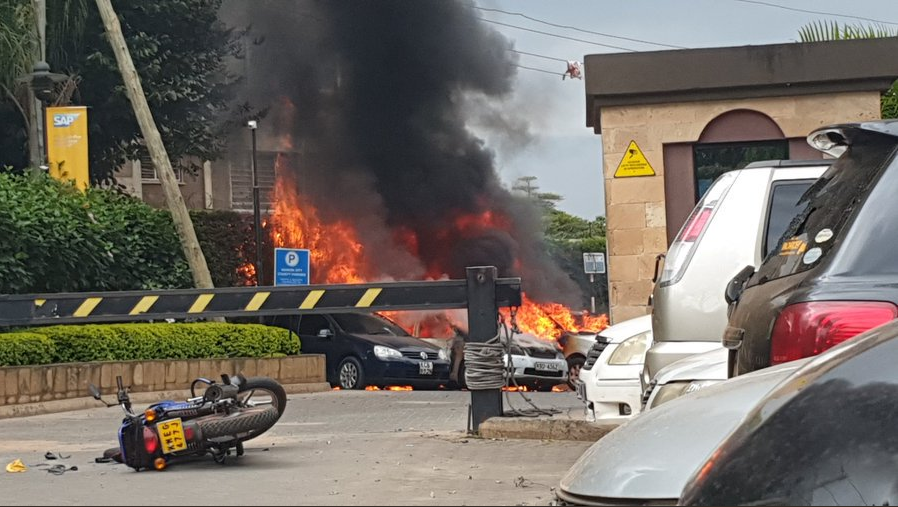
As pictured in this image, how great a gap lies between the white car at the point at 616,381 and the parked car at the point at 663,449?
19.1 feet

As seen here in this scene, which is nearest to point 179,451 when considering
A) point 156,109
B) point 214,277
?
point 214,277

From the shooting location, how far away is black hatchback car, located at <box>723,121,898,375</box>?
3971 millimetres

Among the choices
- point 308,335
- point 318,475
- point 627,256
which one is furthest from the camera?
point 308,335

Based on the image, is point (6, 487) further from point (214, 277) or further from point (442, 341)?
point (214, 277)

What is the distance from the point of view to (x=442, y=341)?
23234mm

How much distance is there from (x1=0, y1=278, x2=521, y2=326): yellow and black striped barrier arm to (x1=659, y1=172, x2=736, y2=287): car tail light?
309 cm

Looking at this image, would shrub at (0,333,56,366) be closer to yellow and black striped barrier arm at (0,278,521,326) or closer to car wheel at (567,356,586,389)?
yellow and black striped barrier arm at (0,278,521,326)

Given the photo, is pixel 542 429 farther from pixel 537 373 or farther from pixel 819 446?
pixel 537 373

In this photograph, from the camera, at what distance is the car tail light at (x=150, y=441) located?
8359 millimetres

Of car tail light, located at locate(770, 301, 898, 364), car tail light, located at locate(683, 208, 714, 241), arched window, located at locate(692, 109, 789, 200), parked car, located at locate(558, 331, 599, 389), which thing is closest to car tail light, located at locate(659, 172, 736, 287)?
car tail light, located at locate(683, 208, 714, 241)

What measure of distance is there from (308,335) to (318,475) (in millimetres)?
14309

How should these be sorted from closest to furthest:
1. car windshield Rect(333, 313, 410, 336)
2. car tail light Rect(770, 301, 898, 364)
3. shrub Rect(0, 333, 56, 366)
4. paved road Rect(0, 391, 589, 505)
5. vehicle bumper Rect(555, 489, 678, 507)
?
vehicle bumper Rect(555, 489, 678, 507) → car tail light Rect(770, 301, 898, 364) → paved road Rect(0, 391, 589, 505) → shrub Rect(0, 333, 56, 366) → car windshield Rect(333, 313, 410, 336)

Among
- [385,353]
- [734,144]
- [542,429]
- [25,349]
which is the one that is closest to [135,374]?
[25,349]

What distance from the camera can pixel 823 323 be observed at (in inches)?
157
